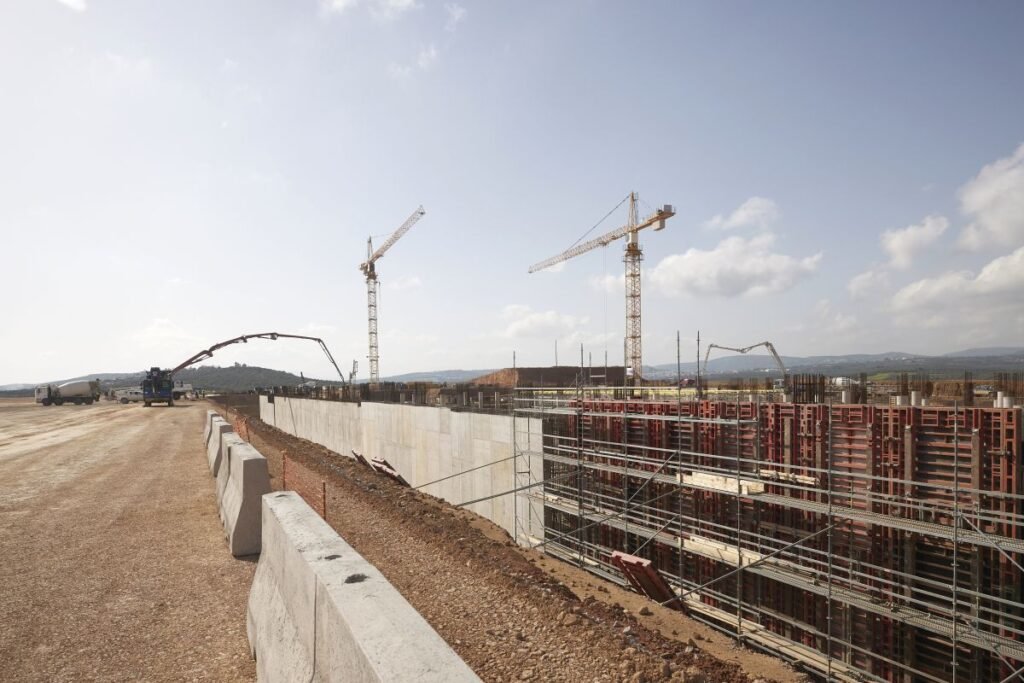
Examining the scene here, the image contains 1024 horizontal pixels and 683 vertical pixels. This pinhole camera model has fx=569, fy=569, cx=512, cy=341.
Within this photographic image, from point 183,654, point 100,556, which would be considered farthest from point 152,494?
point 183,654

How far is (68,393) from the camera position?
7988cm

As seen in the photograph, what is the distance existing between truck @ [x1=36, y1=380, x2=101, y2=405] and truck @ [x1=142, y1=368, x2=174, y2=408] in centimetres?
2382

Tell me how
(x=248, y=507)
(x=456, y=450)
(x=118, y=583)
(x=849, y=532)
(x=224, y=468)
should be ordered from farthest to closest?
(x=456, y=450), (x=224, y=468), (x=849, y=532), (x=248, y=507), (x=118, y=583)

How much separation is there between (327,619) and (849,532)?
9846 millimetres

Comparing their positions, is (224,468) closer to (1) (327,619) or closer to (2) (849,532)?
(1) (327,619)

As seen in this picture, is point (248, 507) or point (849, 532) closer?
point (248, 507)

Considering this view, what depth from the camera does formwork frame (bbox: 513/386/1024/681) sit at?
852 centimetres

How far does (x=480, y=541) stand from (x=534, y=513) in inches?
97.7

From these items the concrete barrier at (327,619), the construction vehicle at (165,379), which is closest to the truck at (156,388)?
the construction vehicle at (165,379)

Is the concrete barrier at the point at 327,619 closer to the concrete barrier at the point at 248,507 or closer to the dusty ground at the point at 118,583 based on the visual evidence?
the dusty ground at the point at 118,583

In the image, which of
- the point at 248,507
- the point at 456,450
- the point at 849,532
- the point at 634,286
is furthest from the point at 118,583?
the point at 634,286

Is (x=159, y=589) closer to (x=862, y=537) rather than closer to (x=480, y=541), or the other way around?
(x=480, y=541)

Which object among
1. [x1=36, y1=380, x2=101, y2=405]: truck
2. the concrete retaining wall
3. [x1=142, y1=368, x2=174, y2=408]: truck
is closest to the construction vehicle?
[x1=142, y1=368, x2=174, y2=408]: truck

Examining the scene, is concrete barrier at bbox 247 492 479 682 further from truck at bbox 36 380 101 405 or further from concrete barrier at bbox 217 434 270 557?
truck at bbox 36 380 101 405
